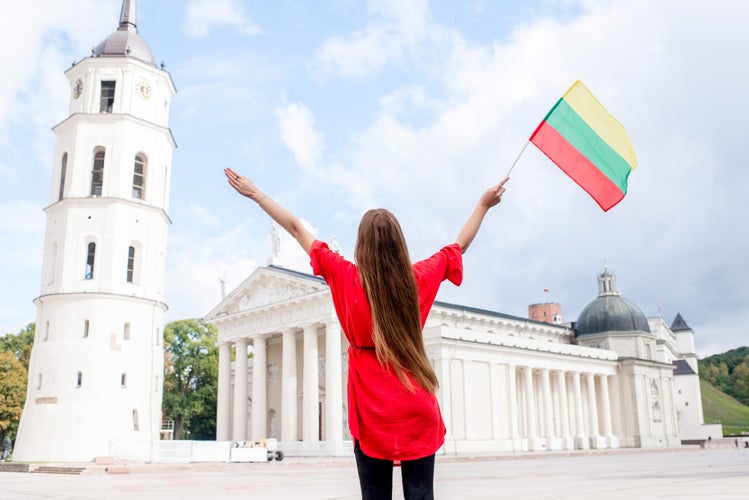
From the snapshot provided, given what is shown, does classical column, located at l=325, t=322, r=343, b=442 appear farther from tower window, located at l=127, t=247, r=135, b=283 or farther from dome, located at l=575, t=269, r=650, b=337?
dome, located at l=575, t=269, r=650, b=337

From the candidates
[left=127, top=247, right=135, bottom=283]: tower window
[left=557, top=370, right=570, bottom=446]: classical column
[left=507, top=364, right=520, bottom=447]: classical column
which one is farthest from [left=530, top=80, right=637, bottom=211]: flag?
[left=557, top=370, right=570, bottom=446]: classical column

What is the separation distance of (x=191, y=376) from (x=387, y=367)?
2762 inches

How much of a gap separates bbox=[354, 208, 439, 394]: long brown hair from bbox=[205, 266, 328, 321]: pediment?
45552 millimetres

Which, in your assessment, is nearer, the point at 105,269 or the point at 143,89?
the point at 105,269

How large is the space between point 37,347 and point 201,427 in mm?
34754

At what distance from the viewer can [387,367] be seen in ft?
10.4

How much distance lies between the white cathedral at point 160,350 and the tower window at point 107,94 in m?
0.08

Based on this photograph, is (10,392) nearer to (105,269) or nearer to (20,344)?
(20,344)

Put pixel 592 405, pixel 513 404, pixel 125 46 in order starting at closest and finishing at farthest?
pixel 125 46
pixel 513 404
pixel 592 405

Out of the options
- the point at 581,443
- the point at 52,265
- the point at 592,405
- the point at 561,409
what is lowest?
the point at 581,443

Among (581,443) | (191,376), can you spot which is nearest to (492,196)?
(581,443)

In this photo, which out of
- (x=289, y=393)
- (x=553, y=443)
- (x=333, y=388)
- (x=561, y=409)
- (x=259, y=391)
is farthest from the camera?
(x=561, y=409)

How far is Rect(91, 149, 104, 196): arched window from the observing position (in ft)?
129

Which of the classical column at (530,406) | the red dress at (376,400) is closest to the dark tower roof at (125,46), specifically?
the classical column at (530,406)
